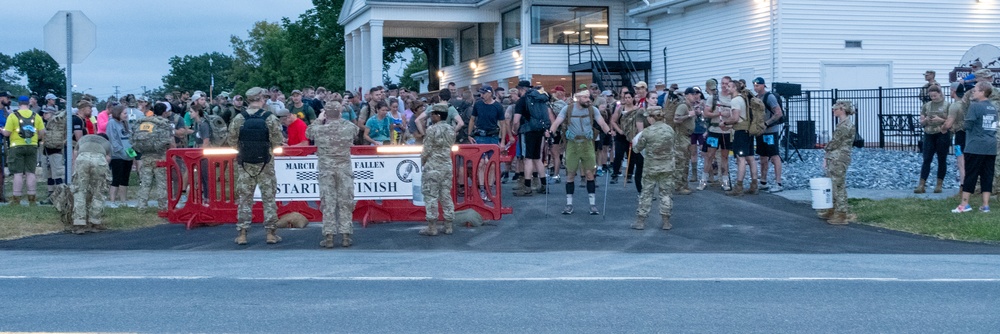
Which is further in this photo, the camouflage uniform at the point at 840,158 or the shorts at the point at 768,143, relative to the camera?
the shorts at the point at 768,143

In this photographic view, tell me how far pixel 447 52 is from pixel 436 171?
115 ft

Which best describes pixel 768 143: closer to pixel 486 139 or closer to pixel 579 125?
pixel 579 125

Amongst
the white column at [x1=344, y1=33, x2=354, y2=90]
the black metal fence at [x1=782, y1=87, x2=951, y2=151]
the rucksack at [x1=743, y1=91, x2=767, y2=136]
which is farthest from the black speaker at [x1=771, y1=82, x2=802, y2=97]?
the white column at [x1=344, y1=33, x2=354, y2=90]

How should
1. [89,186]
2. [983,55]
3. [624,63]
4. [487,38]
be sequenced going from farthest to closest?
[487,38]
[624,63]
[983,55]
[89,186]

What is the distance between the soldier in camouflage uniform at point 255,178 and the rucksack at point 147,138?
3.86m

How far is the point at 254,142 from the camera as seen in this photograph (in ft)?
39.1

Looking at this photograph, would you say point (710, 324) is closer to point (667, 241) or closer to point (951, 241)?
point (667, 241)

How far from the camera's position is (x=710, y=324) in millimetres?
7059

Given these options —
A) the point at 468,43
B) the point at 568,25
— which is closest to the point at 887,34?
the point at 568,25

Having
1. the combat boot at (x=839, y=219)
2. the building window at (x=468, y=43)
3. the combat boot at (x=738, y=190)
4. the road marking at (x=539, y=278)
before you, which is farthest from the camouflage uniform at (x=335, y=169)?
the building window at (x=468, y=43)

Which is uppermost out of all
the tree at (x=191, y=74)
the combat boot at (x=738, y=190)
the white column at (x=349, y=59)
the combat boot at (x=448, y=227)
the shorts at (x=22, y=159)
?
the tree at (x=191, y=74)

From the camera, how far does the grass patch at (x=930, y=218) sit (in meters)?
12.7

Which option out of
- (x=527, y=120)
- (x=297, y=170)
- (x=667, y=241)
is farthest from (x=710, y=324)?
(x=527, y=120)

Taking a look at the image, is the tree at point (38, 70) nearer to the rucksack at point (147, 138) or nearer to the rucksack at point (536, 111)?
the rucksack at point (147, 138)
